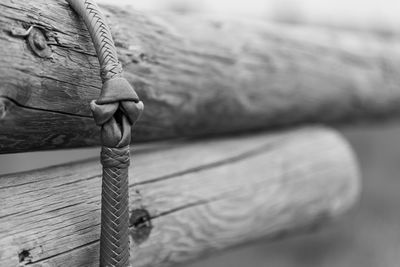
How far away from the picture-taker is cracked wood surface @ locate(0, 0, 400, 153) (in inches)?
35.9

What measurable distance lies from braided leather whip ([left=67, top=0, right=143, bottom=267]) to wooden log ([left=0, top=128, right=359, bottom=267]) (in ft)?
0.29

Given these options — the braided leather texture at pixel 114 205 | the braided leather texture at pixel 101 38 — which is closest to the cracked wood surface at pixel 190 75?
the braided leather texture at pixel 101 38

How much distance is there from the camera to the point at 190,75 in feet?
4.37

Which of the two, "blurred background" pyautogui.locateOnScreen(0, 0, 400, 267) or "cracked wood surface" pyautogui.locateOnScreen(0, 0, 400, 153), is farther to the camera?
"blurred background" pyautogui.locateOnScreen(0, 0, 400, 267)

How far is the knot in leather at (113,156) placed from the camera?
0.92 metres

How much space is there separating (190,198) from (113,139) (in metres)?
0.43

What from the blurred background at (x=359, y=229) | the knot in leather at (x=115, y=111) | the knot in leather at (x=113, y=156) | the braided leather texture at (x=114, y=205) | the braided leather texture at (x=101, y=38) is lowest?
the blurred background at (x=359, y=229)

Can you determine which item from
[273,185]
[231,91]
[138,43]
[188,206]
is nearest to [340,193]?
[273,185]

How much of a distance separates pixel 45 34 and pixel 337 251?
115 inches

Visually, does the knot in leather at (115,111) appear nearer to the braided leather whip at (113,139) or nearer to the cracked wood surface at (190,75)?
the braided leather whip at (113,139)

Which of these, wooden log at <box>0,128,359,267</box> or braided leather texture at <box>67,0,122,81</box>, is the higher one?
braided leather texture at <box>67,0,122,81</box>

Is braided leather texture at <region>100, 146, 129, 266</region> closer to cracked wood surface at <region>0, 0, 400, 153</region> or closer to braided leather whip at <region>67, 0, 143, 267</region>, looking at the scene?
braided leather whip at <region>67, 0, 143, 267</region>

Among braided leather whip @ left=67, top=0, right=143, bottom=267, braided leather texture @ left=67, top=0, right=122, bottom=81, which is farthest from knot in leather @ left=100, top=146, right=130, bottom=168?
braided leather texture @ left=67, top=0, right=122, bottom=81

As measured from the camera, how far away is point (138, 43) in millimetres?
1137
